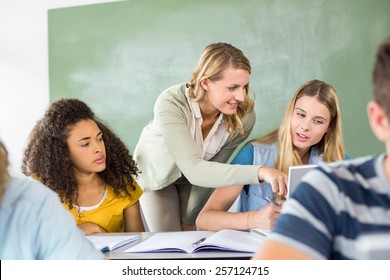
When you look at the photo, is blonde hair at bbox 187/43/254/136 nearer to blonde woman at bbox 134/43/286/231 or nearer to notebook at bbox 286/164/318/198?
blonde woman at bbox 134/43/286/231

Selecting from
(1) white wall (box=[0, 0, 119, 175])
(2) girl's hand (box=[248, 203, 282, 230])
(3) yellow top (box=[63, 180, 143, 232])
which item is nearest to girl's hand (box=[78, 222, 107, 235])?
(3) yellow top (box=[63, 180, 143, 232])

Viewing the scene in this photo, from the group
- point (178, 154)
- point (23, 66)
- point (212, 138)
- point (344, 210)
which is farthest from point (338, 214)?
point (23, 66)

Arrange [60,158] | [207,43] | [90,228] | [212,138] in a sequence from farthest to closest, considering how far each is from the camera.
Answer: [207,43] < [212,138] < [60,158] < [90,228]

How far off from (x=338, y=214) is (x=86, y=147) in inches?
37.7

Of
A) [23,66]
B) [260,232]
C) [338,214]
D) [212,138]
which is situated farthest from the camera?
[23,66]

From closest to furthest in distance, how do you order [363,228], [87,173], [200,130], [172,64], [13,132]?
[363,228]
[87,173]
[200,130]
[172,64]
[13,132]

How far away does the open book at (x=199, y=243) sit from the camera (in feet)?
3.09

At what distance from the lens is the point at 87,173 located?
1.38 meters

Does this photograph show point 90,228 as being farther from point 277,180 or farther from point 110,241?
point 277,180

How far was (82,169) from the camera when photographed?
1378mm

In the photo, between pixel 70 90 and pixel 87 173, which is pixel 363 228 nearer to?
pixel 87 173

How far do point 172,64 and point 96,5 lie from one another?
453 mm

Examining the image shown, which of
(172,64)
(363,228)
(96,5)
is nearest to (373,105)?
(363,228)
